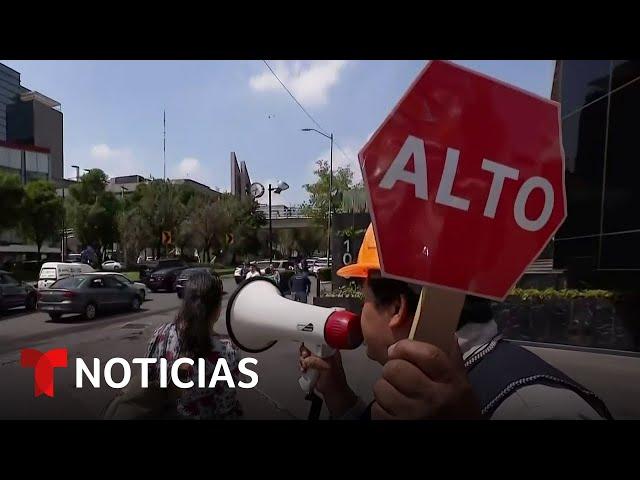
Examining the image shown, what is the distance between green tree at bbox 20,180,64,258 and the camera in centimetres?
263

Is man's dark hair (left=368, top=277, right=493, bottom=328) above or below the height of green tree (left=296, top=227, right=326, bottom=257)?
below

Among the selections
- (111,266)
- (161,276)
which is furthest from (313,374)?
(111,266)

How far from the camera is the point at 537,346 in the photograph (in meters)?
4.80

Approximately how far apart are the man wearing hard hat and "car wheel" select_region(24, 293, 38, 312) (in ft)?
6.58

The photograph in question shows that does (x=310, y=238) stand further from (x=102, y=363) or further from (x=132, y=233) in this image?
(x=102, y=363)

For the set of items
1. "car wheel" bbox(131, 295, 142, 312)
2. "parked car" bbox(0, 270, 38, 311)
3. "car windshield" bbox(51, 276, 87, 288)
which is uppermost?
"car windshield" bbox(51, 276, 87, 288)

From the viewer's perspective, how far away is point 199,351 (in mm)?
1695

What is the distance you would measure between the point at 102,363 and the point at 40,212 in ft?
5.30

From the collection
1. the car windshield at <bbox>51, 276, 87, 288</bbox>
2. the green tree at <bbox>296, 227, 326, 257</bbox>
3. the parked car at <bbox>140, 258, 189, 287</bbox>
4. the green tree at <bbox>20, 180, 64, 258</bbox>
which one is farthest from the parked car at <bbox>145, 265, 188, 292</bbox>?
the green tree at <bbox>296, 227, 326, 257</bbox>

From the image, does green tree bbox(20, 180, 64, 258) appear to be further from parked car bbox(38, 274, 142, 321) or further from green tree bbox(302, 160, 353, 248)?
green tree bbox(302, 160, 353, 248)

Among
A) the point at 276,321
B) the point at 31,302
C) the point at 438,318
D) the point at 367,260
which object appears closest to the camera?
the point at 438,318

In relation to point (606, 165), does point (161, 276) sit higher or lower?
lower

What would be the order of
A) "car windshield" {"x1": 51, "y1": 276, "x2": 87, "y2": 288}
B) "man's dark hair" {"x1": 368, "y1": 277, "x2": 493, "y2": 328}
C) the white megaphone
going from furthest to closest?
"car windshield" {"x1": 51, "y1": 276, "x2": 87, "y2": 288} < the white megaphone < "man's dark hair" {"x1": 368, "y1": 277, "x2": 493, "y2": 328}
